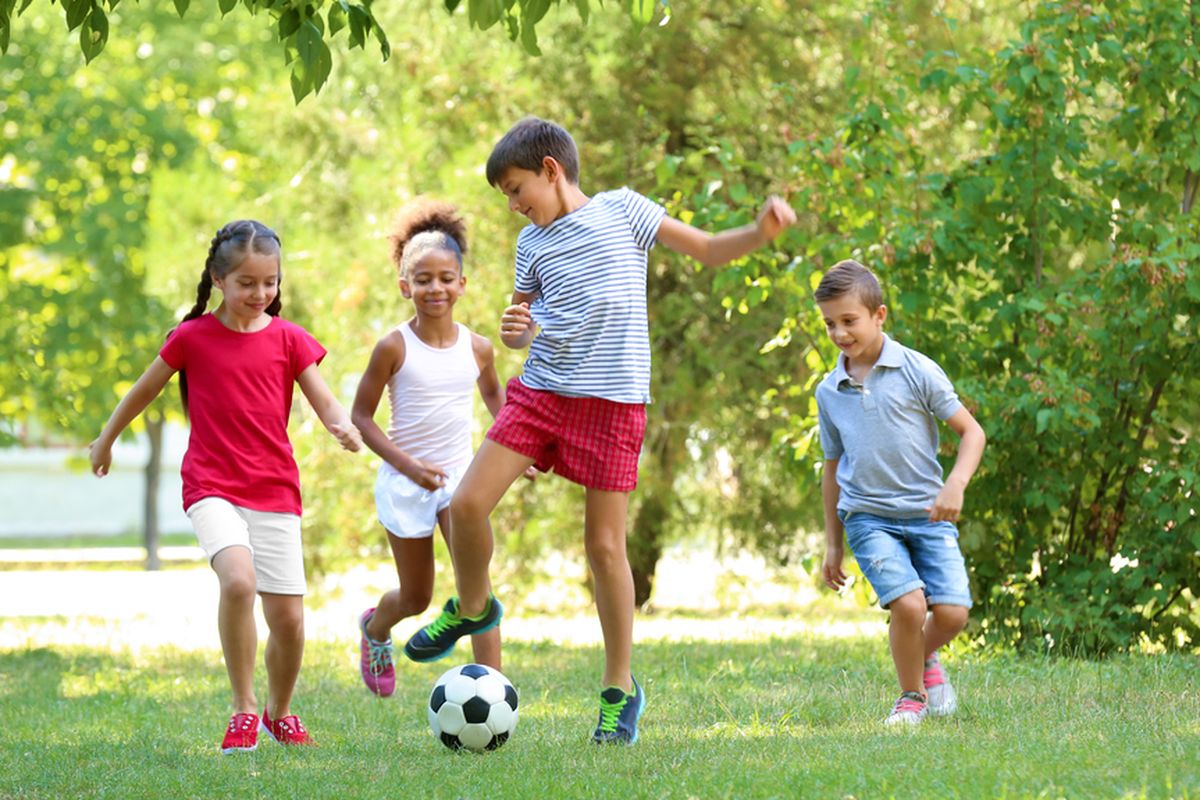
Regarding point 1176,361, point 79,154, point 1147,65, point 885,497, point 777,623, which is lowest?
point 777,623

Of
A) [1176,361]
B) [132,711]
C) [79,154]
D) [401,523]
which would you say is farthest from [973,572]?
[79,154]

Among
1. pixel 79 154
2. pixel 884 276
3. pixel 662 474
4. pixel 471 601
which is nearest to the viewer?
pixel 471 601

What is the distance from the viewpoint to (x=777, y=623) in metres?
11.6

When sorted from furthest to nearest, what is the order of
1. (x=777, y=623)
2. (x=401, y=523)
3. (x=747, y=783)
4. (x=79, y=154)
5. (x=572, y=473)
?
(x=79, y=154) → (x=777, y=623) → (x=401, y=523) → (x=572, y=473) → (x=747, y=783)

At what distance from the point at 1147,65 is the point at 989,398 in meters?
1.86

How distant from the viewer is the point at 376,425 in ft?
20.9

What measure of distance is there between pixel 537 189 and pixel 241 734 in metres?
2.08

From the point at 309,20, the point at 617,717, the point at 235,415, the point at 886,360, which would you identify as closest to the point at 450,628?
the point at 617,717

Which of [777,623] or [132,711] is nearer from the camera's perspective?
[132,711]

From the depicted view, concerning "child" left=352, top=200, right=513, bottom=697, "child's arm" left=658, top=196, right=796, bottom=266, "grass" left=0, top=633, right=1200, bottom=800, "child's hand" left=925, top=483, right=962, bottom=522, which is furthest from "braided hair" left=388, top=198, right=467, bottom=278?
"child's hand" left=925, top=483, right=962, bottom=522

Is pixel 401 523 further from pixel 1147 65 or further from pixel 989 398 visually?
pixel 1147 65

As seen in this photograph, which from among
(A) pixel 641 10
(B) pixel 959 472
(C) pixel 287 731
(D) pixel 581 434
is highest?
(A) pixel 641 10

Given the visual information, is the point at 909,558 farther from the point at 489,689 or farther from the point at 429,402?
the point at 429,402

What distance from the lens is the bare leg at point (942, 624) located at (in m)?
5.64
